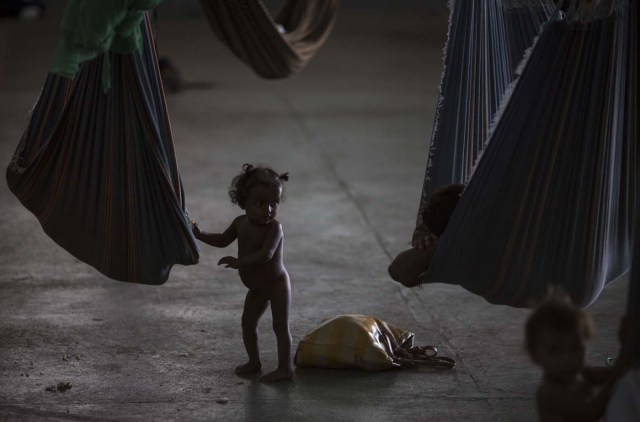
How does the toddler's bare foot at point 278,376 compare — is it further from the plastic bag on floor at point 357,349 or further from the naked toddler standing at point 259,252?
the plastic bag on floor at point 357,349

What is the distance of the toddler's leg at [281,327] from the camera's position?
9.90 feet

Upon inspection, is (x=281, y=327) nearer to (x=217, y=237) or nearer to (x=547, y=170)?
(x=217, y=237)

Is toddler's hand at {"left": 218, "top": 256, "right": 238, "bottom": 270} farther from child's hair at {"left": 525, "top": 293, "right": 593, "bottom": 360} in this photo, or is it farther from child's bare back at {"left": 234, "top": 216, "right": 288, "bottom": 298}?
child's hair at {"left": 525, "top": 293, "right": 593, "bottom": 360}

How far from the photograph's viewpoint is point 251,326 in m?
3.07

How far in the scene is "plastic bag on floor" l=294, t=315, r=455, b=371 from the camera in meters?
3.09

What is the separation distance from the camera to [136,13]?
2.65 m

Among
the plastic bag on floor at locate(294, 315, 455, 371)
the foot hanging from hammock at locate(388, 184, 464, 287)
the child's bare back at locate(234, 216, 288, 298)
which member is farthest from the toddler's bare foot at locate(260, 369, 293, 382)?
the foot hanging from hammock at locate(388, 184, 464, 287)

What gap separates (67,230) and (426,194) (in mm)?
964

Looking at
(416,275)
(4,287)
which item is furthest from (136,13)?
(4,287)

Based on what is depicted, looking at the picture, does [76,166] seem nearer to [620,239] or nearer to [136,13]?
[136,13]

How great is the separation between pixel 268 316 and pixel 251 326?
616 mm

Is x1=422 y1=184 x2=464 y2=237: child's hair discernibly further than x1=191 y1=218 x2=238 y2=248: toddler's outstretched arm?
No

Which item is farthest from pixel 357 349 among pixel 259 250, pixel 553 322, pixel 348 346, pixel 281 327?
pixel 553 322

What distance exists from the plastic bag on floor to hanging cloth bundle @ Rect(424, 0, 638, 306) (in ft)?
1.80
